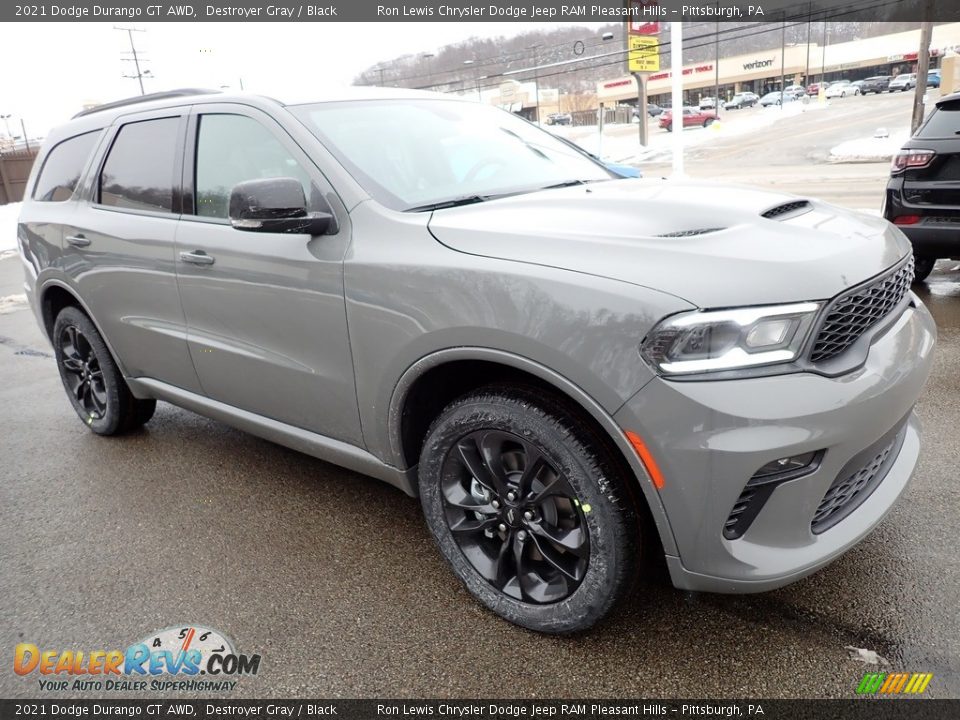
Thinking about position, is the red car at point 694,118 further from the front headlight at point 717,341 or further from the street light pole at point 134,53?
the front headlight at point 717,341

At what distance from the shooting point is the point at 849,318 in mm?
2041

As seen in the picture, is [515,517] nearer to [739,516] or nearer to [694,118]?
[739,516]

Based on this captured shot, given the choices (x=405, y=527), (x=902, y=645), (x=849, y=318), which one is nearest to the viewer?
(x=849, y=318)

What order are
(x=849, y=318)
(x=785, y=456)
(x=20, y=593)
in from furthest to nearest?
(x=20, y=593) < (x=849, y=318) < (x=785, y=456)

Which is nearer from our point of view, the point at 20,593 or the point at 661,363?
the point at 661,363

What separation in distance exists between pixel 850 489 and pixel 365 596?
1673 millimetres

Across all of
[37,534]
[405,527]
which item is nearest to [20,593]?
[37,534]

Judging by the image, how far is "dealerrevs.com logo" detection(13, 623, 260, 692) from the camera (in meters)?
2.32

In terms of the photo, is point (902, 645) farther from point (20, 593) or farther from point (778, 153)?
point (778, 153)

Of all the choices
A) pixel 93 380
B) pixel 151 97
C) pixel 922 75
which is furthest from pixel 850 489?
pixel 922 75

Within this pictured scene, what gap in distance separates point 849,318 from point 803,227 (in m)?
0.36

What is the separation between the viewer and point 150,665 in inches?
94.5

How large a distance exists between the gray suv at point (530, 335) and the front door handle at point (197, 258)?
0.01 meters

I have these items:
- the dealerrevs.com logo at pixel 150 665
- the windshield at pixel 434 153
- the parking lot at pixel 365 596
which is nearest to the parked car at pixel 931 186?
the parking lot at pixel 365 596
